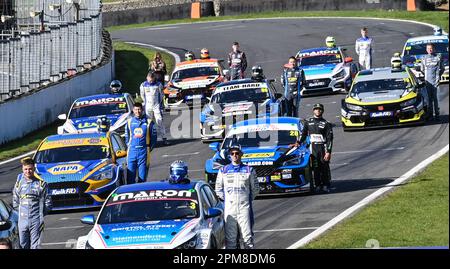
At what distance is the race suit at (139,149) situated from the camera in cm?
2123

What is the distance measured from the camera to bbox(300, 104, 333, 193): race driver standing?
2141 centimetres

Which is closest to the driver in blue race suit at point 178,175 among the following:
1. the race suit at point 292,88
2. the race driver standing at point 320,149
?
the race driver standing at point 320,149

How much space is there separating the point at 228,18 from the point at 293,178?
→ 151 ft

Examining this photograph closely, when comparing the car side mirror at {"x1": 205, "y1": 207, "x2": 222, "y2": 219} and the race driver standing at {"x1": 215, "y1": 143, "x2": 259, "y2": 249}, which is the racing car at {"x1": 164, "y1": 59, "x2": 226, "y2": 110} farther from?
the car side mirror at {"x1": 205, "y1": 207, "x2": 222, "y2": 219}

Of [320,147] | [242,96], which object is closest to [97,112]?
[242,96]

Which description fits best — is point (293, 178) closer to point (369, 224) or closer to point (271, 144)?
point (271, 144)

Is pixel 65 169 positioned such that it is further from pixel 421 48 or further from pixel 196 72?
pixel 421 48

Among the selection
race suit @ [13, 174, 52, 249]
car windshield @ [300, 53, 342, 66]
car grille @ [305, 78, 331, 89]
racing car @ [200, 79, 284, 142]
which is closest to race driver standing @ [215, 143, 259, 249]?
race suit @ [13, 174, 52, 249]

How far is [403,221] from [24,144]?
15.6 meters

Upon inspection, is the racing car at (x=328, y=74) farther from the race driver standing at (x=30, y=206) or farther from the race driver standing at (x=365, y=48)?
the race driver standing at (x=30, y=206)

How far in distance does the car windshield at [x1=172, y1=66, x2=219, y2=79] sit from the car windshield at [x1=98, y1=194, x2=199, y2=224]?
21341 millimetres

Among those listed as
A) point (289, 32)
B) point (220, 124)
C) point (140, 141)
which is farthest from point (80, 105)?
point (289, 32)

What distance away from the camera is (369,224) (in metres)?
17.2
